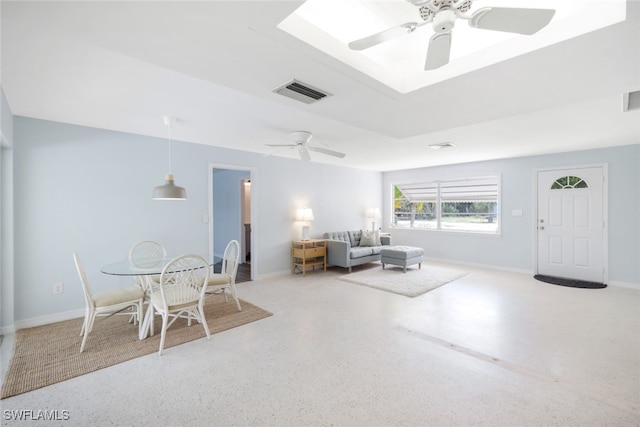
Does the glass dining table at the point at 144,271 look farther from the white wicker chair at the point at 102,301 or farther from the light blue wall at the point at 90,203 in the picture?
the light blue wall at the point at 90,203

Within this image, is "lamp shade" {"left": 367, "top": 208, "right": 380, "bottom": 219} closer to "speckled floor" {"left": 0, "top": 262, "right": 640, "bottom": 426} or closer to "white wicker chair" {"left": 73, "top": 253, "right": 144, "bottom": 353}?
"speckled floor" {"left": 0, "top": 262, "right": 640, "bottom": 426}

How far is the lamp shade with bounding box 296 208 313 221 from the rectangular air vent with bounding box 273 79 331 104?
3.51 metres

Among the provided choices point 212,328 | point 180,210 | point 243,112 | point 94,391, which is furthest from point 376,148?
point 94,391

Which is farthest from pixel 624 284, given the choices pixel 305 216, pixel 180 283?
pixel 180 283

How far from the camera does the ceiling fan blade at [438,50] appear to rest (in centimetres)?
149

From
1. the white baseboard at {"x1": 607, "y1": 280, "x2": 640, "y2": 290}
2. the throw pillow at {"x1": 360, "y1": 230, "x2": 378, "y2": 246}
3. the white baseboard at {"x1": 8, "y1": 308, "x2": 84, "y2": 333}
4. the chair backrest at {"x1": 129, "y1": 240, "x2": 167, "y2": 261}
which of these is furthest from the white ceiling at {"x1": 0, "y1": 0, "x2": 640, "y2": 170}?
the throw pillow at {"x1": 360, "y1": 230, "x2": 378, "y2": 246}

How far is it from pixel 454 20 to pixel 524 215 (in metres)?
5.76

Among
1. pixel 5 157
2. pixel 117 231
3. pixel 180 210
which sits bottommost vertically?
pixel 117 231

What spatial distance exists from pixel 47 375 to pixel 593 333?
524cm

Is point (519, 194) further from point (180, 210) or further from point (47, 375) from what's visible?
point (47, 375)

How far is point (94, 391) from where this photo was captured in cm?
211

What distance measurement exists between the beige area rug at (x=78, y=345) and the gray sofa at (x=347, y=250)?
2.47 m

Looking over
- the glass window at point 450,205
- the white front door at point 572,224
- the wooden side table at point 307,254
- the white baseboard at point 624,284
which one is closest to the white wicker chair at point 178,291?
the wooden side table at point 307,254

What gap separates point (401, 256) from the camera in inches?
229
